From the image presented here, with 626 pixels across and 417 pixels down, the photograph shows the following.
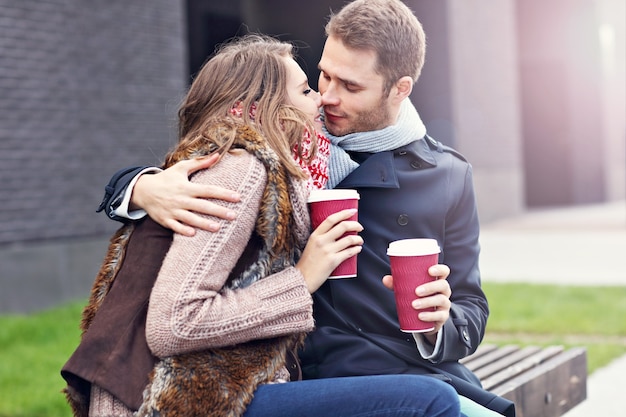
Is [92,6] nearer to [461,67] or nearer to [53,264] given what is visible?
[53,264]

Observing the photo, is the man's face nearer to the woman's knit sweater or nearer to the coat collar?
the coat collar

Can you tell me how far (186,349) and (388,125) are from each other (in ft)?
3.95

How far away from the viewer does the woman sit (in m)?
2.01

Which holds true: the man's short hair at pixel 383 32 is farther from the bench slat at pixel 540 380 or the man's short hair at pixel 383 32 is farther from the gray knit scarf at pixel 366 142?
the bench slat at pixel 540 380

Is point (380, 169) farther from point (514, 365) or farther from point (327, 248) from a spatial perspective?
point (514, 365)

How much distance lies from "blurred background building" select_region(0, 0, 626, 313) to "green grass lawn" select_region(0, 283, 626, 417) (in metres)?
0.90

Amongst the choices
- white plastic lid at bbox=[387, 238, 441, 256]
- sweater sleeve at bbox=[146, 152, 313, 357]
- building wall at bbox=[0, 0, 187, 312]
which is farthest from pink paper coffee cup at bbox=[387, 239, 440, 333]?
building wall at bbox=[0, 0, 187, 312]

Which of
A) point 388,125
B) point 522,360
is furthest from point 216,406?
point 522,360

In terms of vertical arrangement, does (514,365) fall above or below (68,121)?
below

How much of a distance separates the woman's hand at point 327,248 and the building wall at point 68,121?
248 inches

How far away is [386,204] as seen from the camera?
107 inches

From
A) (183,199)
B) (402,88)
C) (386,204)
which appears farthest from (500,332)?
(183,199)

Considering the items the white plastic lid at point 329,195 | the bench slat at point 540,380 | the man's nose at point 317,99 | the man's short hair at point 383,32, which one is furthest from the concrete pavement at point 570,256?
the white plastic lid at point 329,195

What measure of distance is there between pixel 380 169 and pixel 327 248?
1.99 feet
